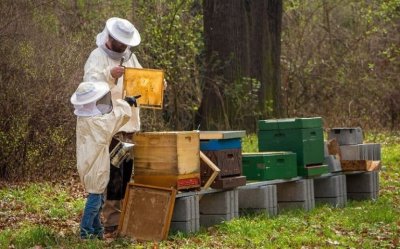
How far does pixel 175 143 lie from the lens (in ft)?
32.2

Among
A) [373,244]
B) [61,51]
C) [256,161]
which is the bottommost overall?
[373,244]

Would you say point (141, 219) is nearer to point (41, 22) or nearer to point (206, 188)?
point (206, 188)

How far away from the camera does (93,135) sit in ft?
31.3

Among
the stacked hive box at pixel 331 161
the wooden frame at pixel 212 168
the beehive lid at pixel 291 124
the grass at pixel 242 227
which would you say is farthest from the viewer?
the stacked hive box at pixel 331 161

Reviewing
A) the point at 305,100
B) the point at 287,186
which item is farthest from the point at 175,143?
the point at 305,100

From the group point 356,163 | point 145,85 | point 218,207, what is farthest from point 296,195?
point 145,85

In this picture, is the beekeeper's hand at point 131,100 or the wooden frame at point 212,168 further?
the wooden frame at point 212,168

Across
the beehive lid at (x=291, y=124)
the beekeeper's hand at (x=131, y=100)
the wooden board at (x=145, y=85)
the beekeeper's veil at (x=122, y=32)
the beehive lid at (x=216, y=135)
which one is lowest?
the beehive lid at (x=216, y=135)

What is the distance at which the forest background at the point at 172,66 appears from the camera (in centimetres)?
1511

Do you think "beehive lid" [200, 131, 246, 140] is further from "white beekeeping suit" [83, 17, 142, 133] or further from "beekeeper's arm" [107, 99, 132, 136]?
"beekeeper's arm" [107, 99, 132, 136]

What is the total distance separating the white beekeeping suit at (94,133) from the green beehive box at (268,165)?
2.46 meters

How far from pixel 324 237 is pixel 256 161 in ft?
5.22

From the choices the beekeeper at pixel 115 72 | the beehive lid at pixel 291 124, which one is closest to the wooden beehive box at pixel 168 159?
the beekeeper at pixel 115 72

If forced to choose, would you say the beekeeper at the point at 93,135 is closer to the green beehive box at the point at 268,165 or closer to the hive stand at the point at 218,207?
the hive stand at the point at 218,207
